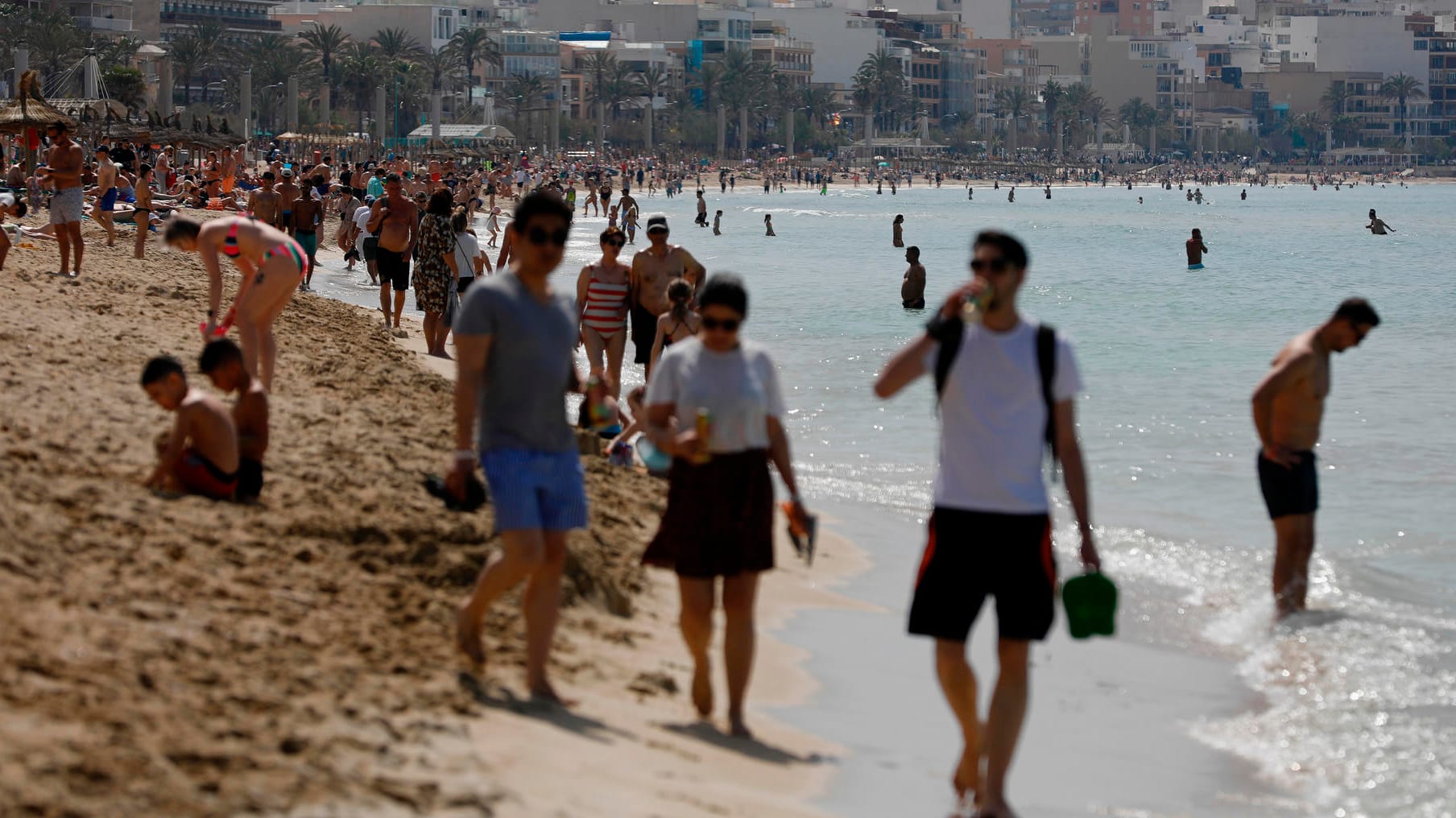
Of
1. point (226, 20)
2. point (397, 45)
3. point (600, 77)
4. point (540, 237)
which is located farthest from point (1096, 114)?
point (540, 237)

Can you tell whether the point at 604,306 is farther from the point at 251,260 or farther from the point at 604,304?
the point at 251,260

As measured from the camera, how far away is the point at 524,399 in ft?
15.5

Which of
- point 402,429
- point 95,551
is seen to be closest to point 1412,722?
point 95,551

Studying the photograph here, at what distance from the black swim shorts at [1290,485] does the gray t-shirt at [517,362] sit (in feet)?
11.7

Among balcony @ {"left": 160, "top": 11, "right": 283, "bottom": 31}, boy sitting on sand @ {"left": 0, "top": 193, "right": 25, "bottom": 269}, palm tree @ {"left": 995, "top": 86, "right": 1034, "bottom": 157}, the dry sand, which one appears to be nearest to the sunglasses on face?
the dry sand

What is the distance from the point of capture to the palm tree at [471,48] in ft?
396

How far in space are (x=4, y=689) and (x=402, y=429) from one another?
5.08 m

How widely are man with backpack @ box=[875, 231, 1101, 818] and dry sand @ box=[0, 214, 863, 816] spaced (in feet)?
2.15

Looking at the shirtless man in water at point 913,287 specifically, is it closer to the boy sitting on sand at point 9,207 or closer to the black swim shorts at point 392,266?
the black swim shorts at point 392,266

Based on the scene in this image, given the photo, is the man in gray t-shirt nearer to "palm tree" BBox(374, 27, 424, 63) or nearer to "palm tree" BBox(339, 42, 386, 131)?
"palm tree" BBox(339, 42, 386, 131)

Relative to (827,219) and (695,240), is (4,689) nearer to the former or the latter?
(695,240)

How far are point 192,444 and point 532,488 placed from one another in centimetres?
202

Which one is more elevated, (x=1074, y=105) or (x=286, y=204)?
(x=1074, y=105)

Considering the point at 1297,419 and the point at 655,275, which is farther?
the point at 655,275
